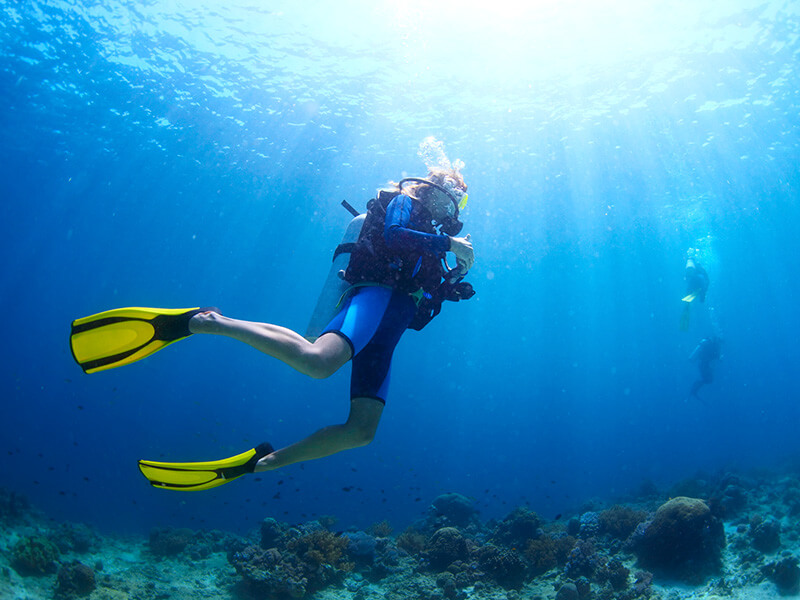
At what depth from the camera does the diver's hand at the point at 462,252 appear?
12.6 feet

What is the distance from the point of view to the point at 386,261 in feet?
12.5

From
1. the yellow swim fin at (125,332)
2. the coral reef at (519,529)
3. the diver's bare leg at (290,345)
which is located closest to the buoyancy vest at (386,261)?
the diver's bare leg at (290,345)

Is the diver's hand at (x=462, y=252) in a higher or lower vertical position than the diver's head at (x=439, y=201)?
lower

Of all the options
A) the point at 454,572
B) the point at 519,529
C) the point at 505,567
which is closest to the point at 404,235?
the point at 505,567

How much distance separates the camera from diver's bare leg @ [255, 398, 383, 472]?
3.30 m

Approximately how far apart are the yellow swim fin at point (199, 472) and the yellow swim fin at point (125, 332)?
1.00 m

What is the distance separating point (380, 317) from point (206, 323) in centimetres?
138

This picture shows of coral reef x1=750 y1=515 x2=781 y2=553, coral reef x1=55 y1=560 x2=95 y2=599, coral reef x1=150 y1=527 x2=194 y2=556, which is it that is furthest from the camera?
coral reef x1=150 y1=527 x2=194 y2=556

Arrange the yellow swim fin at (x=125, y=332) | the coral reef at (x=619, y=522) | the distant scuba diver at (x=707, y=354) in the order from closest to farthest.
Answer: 1. the yellow swim fin at (x=125, y=332)
2. the coral reef at (x=619, y=522)
3. the distant scuba diver at (x=707, y=354)

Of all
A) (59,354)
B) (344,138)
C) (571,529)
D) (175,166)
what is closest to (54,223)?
(175,166)

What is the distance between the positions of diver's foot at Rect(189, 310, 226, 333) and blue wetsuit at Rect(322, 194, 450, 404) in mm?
814

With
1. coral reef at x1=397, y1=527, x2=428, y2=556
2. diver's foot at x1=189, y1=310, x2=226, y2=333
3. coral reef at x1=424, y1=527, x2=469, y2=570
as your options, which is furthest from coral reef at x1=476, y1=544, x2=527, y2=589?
diver's foot at x1=189, y1=310, x2=226, y2=333

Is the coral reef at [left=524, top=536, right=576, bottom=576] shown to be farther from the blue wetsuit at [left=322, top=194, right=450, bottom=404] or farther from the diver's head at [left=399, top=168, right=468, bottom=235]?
the diver's head at [left=399, top=168, right=468, bottom=235]

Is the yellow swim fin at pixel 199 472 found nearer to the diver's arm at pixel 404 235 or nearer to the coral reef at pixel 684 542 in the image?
the diver's arm at pixel 404 235
